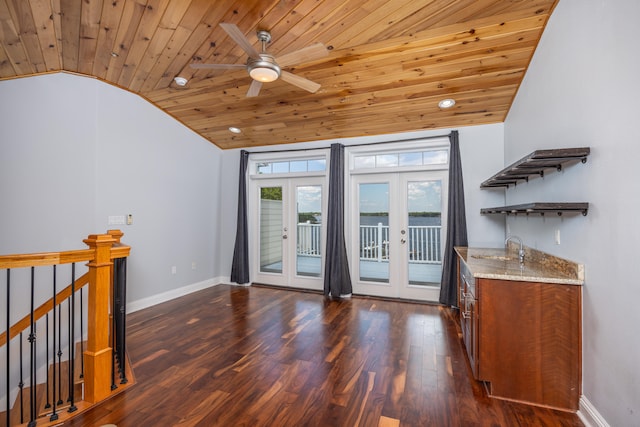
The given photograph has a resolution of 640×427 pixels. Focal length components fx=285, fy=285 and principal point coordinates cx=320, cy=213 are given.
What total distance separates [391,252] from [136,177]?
12.9 feet

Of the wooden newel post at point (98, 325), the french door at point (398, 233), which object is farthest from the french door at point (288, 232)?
the wooden newel post at point (98, 325)

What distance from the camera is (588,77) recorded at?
1896 millimetres

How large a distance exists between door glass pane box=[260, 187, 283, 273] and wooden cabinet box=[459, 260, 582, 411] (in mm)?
3738

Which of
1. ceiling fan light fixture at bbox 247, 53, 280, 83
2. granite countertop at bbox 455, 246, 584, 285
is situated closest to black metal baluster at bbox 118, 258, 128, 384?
ceiling fan light fixture at bbox 247, 53, 280, 83

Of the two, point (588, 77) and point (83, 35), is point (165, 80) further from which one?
point (588, 77)

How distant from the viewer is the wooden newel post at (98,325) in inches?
80.9

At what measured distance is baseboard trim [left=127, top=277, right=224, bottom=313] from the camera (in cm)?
397

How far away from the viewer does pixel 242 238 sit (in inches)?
208

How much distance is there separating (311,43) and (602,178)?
8.26ft

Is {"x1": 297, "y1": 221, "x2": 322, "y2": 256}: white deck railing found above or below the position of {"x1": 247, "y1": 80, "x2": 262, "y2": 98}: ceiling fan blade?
below

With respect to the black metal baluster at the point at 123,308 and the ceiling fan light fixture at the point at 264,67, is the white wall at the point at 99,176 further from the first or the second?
the ceiling fan light fixture at the point at 264,67

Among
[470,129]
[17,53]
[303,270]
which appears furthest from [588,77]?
[17,53]

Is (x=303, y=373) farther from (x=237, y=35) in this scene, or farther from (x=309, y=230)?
(x=309, y=230)

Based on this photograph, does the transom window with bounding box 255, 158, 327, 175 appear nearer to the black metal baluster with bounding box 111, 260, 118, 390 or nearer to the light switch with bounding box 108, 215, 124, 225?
the light switch with bounding box 108, 215, 124, 225
